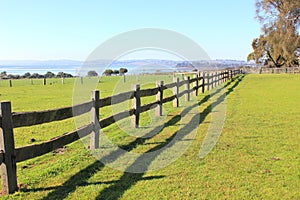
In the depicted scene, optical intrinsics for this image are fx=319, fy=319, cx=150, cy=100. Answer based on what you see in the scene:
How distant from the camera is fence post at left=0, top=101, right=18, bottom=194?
369 cm

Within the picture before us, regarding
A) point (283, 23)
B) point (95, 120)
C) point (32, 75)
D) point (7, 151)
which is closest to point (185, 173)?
point (95, 120)

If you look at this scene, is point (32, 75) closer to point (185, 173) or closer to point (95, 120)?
point (95, 120)

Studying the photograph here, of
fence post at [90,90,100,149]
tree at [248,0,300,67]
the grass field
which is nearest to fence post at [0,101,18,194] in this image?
the grass field

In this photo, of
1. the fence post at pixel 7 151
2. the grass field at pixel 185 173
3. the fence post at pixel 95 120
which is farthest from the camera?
the fence post at pixel 95 120

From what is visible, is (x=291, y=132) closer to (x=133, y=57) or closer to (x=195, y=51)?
(x=195, y=51)

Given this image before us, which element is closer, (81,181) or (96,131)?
(81,181)

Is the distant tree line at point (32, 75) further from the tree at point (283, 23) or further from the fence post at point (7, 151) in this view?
the fence post at point (7, 151)

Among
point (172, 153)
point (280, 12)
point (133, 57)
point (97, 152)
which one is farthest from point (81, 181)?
point (280, 12)

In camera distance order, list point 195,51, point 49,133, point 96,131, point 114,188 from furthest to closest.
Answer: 1. point 195,51
2. point 49,133
3. point 96,131
4. point 114,188

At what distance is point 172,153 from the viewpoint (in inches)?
216

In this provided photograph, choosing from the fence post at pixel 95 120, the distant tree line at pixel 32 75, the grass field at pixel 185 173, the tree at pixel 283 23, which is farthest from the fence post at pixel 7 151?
the distant tree line at pixel 32 75

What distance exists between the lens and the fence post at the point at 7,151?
369 centimetres

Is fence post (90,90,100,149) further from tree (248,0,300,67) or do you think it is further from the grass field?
tree (248,0,300,67)

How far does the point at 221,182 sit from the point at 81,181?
184cm
